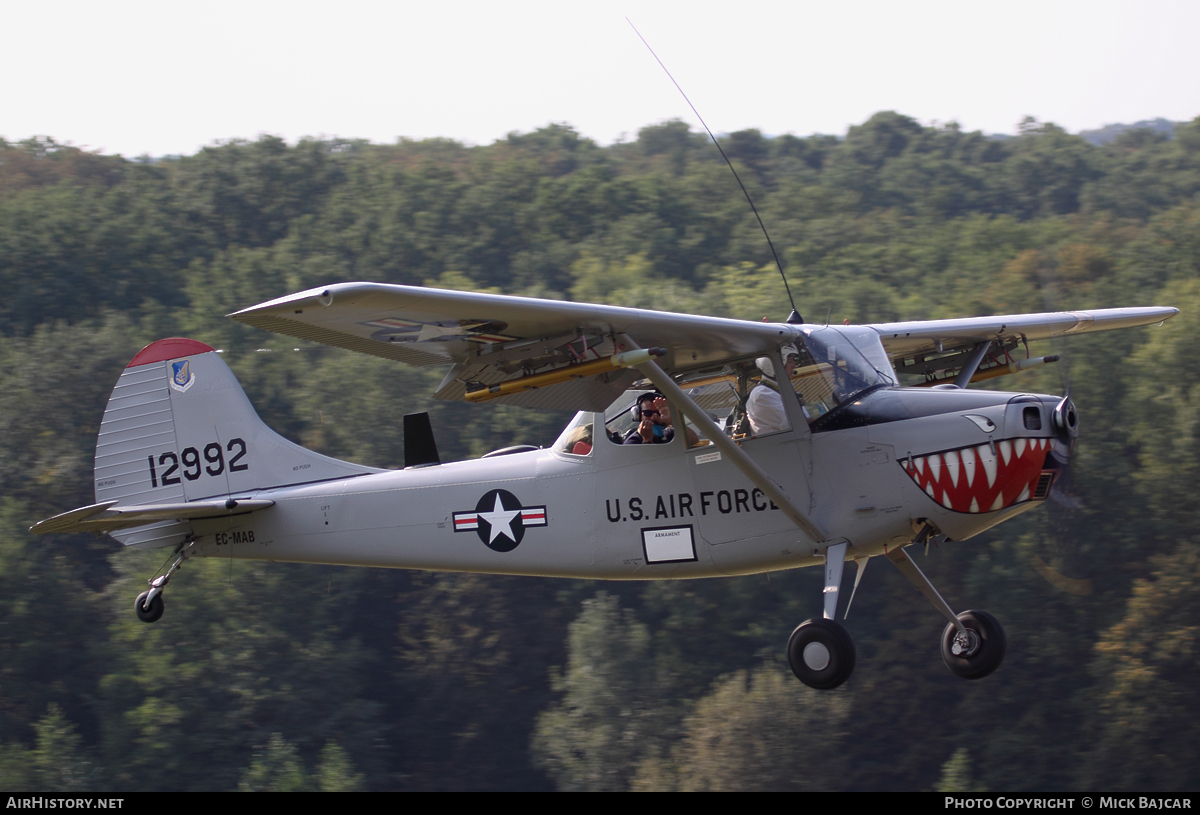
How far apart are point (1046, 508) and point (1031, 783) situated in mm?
6845

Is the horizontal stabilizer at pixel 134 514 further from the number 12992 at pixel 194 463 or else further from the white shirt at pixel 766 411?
the white shirt at pixel 766 411

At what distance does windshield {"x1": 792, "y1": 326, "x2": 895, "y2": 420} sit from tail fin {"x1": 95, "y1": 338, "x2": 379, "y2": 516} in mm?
4169

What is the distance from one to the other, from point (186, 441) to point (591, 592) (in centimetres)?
2434

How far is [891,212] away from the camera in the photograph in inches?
1750

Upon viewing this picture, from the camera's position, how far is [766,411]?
322 inches

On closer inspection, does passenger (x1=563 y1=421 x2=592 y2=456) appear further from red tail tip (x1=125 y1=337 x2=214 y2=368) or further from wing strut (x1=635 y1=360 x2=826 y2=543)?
red tail tip (x1=125 y1=337 x2=214 y2=368)

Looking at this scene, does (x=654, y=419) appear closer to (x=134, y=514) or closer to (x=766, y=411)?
(x=766, y=411)

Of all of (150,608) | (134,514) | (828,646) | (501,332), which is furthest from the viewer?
(150,608)

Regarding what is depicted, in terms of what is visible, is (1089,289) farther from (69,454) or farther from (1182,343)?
(69,454)

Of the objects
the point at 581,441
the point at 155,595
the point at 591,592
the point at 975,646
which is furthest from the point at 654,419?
the point at 591,592

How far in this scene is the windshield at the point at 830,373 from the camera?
8070 mm

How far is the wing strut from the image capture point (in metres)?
7.83

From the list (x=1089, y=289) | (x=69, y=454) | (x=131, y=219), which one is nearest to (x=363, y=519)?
(x=1089, y=289)

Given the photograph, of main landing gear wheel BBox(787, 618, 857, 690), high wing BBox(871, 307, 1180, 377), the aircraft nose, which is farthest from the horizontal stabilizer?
the aircraft nose
